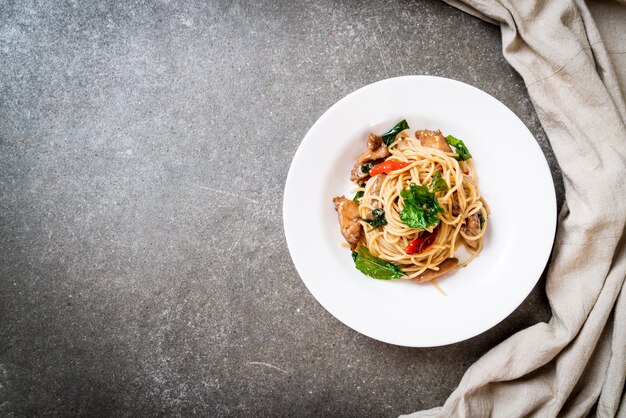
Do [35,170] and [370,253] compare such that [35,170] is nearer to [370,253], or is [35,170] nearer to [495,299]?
[370,253]

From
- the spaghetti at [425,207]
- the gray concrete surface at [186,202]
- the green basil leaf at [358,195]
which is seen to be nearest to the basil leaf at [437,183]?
the spaghetti at [425,207]

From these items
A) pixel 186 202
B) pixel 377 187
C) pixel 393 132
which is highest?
pixel 393 132

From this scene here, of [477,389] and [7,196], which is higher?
[477,389]

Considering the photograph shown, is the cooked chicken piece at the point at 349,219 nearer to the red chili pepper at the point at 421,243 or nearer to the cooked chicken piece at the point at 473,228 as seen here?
the red chili pepper at the point at 421,243

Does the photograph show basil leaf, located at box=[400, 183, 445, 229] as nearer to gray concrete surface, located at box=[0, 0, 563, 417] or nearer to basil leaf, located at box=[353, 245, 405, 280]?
basil leaf, located at box=[353, 245, 405, 280]

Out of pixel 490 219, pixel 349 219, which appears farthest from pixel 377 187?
pixel 490 219

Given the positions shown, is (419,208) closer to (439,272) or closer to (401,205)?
(401,205)

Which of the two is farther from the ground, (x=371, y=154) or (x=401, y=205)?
(x=371, y=154)

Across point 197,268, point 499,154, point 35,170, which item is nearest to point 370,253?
point 499,154
